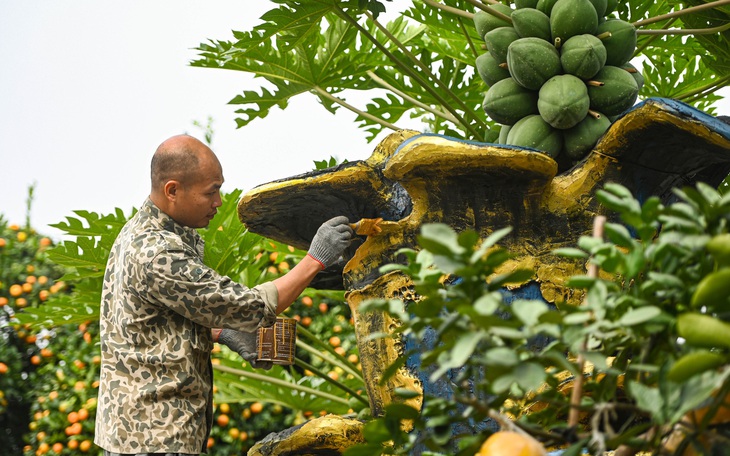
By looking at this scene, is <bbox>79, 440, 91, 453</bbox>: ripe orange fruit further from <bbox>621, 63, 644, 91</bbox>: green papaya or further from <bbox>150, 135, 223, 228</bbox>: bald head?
<bbox>621, 63, 644, 91</bbox>: green papaya

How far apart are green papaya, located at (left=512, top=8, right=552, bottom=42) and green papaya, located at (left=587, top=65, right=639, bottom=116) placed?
0.49ft

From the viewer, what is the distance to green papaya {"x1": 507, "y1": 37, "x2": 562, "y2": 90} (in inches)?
73.2

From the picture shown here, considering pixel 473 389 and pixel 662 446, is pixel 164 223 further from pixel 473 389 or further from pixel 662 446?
pixel 662 446

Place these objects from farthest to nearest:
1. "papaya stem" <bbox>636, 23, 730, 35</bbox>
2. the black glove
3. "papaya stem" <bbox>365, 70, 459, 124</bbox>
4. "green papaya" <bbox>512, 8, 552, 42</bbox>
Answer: "papaya stem" <bbox>365, 70, 459, 124</bbox> → the black glove → "papaya stem" <bbox>636, 23, 730, 35</bbox> → "green papaya" <bbox>512, 8, 552, 42</bbox>

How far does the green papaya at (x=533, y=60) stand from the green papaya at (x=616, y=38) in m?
0.12

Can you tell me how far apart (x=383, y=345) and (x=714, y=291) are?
115 centimetres

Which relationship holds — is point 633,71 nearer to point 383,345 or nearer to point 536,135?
point 536,135

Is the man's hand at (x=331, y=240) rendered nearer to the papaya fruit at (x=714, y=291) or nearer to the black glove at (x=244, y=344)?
the black glove at (x=244, y=344)

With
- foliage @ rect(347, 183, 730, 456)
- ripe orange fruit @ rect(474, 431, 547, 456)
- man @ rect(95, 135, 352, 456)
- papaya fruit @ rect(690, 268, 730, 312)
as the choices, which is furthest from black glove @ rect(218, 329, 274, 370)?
papaya fruit @ rect(690, 268, 730, 312)

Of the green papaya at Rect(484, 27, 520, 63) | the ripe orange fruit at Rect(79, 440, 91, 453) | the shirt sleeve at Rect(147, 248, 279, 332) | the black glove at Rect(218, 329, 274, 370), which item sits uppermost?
the green papaya at Rect(484, 27, 520, 63)

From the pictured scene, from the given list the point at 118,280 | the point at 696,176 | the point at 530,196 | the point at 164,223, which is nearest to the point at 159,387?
the point at 118,280

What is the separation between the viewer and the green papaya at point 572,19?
188 cm

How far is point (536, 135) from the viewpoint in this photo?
1.90 m

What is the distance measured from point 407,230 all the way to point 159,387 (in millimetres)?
671
